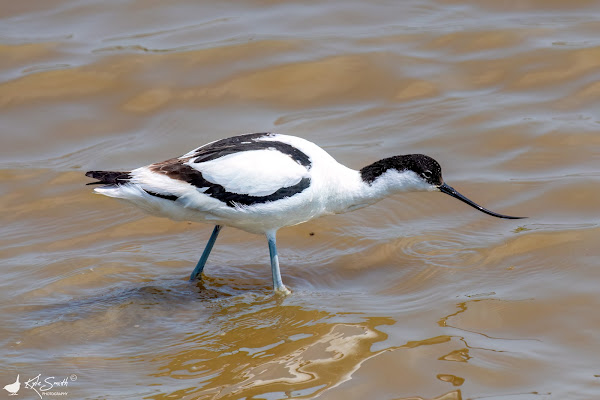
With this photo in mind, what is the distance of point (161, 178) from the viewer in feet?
19.8

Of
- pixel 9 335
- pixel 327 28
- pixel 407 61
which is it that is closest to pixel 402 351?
pixel 9 335

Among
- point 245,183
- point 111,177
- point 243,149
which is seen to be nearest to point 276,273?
point 245,183

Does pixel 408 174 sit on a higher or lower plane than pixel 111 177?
lower

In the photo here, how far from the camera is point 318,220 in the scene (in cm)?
754

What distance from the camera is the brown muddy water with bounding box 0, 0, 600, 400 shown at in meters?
5.29

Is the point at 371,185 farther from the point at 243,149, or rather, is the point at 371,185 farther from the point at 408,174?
A: the point at 243,149

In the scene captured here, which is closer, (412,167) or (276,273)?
(276,273)

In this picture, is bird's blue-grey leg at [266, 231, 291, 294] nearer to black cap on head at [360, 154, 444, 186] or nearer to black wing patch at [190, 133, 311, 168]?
black wing patch at [190, 133, 311, 168]

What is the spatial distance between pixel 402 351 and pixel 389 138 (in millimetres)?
3642

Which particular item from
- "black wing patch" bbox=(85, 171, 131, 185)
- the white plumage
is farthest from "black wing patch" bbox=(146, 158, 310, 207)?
"black wing patch" bbox=(85, 171, 131, 185)
